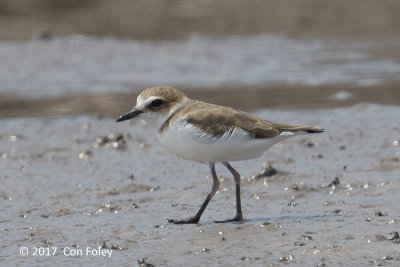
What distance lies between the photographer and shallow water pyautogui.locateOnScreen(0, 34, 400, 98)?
505 inches

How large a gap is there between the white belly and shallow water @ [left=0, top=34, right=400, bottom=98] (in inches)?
234

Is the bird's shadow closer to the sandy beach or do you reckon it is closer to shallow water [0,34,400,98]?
the sandy beach

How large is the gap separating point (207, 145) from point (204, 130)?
0.10m

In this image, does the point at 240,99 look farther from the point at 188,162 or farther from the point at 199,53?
the point at 199,53

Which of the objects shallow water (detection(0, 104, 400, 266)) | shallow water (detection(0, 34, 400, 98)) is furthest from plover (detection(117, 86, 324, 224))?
shallow water (detection(0, 34, 400, 98))

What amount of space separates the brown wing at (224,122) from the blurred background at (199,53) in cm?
450

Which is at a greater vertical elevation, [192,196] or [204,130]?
[204,130]

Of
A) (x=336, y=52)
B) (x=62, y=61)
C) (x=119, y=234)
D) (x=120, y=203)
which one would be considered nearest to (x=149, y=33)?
(x=62, y=61)

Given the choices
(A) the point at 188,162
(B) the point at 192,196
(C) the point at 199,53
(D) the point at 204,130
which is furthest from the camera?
(C) the point at 199,53

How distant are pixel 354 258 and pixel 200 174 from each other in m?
2.88

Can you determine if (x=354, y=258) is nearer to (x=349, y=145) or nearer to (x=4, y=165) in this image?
(x=349, y=145)

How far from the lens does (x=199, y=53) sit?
48.5ft

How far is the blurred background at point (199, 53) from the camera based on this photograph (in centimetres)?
1195

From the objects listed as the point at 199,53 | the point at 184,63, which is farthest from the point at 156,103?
the point at 199,53
